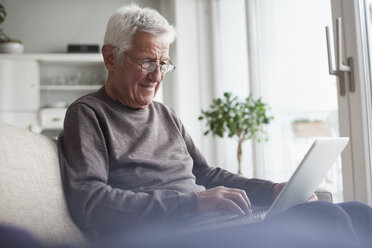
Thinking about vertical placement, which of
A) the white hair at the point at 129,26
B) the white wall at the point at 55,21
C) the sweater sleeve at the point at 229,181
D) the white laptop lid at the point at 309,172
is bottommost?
the sweater sleeve at the point at 229,181

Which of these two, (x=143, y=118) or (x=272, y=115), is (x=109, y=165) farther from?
(x=272, y=115)

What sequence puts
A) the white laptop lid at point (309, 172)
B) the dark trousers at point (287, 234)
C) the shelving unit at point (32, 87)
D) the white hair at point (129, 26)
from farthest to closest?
the shelving unit at point (32, 87), the white hair at point (129, 26), the white laptop lid at point (309, 172), the dark trousers at point (287, 234)

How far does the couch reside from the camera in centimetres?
94

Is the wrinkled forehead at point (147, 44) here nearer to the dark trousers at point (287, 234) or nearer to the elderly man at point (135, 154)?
the elderly man at point (135, 154)

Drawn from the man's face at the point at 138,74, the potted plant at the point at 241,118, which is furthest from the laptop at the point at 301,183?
the potted plant at the point at 241,118

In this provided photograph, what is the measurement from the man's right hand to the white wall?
4062 mm

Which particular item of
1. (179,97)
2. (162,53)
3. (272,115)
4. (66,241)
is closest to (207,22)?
(179,97)

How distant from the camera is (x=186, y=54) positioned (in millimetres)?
4398

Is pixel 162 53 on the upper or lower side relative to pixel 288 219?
upper

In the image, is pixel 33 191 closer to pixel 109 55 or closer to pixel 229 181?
pixel 109 55

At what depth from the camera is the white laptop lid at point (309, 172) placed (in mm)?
1035

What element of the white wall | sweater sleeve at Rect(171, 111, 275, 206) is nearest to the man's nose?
sweater sleeve at Rect(171, 111, 275, 206)

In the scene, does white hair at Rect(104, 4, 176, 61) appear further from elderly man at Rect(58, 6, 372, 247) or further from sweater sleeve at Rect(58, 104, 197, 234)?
sweater sleeve at Rect(58, 104, 197, 234)

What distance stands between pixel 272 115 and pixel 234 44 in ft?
3.42
